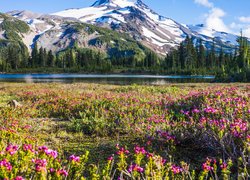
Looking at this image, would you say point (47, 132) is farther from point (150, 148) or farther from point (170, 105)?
point (170, 105)

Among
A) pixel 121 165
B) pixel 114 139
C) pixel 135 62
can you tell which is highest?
pixel 135 62

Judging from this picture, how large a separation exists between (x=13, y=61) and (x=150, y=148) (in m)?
193

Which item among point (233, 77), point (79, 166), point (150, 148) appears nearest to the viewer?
point (79, 166)

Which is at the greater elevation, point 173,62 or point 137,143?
point 173,62

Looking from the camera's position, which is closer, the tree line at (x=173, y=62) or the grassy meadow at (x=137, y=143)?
the grassy meadow at (x=137, y=143)

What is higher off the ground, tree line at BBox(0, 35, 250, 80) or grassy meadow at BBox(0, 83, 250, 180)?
tree line at BBox(0, 35, 250, 80)

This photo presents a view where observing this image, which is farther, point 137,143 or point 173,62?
point 173,62

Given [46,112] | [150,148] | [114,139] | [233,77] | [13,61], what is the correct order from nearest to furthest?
1. [150,148]
2. [114,139]
3. [46,112]
4. [233,77]
5. [13,61]

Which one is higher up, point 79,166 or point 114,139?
point 79,166

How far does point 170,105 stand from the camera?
12555 millimetres

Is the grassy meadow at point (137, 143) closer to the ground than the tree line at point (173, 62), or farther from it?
closer to the ground

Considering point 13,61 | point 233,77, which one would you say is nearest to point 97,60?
point 13,61

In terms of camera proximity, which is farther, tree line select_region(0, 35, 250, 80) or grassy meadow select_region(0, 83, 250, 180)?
tree line select_region(0, 35, 250, 80)

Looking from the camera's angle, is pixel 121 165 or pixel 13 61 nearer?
→ pixel 121 165
